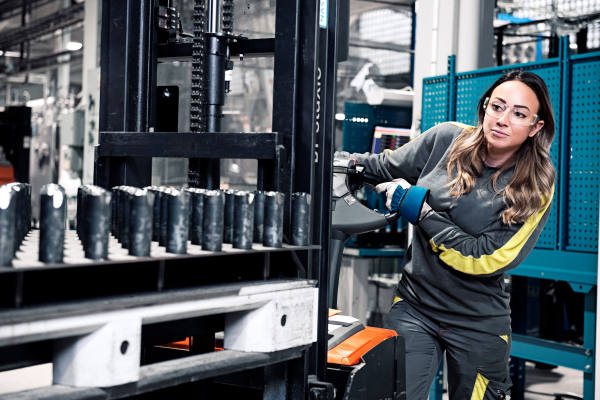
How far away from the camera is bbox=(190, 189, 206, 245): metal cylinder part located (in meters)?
1.94

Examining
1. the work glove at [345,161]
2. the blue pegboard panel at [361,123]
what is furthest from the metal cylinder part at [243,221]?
the blue pegboard panel at [361,123]

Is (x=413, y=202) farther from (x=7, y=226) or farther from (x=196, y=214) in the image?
(x=7, y=226)

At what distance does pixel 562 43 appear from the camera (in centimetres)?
462

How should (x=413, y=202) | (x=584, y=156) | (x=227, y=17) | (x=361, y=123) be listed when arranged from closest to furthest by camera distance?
(x=227, y=17), (x=413, y=202), (x=584, y=156), (x=361, y=123)

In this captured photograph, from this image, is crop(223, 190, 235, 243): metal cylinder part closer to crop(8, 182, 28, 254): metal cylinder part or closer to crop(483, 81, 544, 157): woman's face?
crop(8, 182, 28, 254): metal cylinder part

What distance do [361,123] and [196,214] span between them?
203 inches

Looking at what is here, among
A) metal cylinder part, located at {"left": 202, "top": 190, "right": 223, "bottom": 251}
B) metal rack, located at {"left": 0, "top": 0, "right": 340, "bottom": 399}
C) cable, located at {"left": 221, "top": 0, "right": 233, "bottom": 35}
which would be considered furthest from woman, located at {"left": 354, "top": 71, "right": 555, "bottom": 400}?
metal cylinder part, located at {"left": 202, "top": 190, "right": 223, "bottom": 251}

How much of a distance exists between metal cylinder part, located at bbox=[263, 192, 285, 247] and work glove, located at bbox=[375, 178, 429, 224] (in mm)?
944

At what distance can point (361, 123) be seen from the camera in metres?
6.98

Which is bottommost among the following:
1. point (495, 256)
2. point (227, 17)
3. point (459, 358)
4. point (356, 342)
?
point (459, 358)

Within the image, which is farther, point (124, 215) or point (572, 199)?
point (572, 199)

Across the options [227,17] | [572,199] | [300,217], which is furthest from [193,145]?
[572,199]

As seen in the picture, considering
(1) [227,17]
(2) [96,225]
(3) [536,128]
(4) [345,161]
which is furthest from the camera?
(4) [345,161]

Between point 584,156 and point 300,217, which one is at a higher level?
point 584,156
